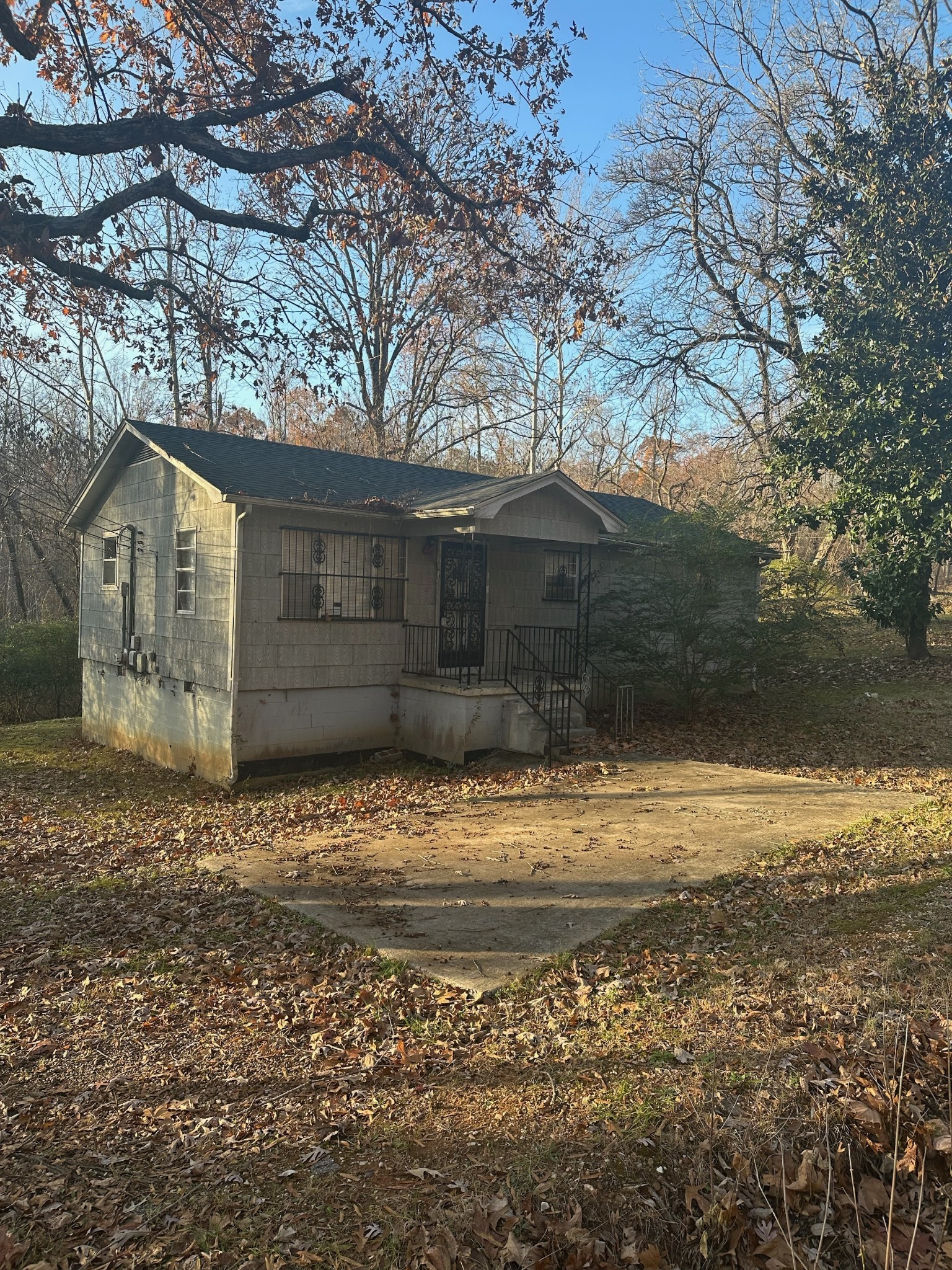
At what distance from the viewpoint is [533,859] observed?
8055 mm

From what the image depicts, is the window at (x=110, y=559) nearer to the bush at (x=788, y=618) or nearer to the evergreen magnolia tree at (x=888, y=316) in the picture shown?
the bush at (x=788, y=618)

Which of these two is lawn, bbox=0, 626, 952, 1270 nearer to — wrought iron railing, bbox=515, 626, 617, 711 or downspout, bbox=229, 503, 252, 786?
downspout, bbox=229, 503, 252, 786

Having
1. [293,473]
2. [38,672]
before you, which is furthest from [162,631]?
[38,672]

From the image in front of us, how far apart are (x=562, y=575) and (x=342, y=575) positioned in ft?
14.6

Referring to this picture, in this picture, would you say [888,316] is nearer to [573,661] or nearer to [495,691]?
[573,661]

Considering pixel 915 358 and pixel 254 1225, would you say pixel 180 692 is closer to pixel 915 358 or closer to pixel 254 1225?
pixel 254 1225

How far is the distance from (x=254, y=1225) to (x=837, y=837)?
6.64 metres

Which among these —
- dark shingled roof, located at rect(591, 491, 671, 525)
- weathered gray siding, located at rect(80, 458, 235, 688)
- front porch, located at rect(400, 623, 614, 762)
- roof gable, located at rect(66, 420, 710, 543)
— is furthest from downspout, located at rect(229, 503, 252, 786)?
dark shingled roof, located at rect(591, 491, 671, 525)

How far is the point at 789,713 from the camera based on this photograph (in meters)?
15.4

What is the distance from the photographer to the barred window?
1273 cm

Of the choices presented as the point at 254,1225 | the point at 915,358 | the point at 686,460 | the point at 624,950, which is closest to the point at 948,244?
the point at 915,358

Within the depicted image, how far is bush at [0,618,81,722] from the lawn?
13.3 metres

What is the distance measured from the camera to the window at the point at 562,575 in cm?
1577

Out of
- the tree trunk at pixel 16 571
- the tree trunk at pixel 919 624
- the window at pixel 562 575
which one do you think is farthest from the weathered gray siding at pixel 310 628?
the tree trunk at pixel 16 571
